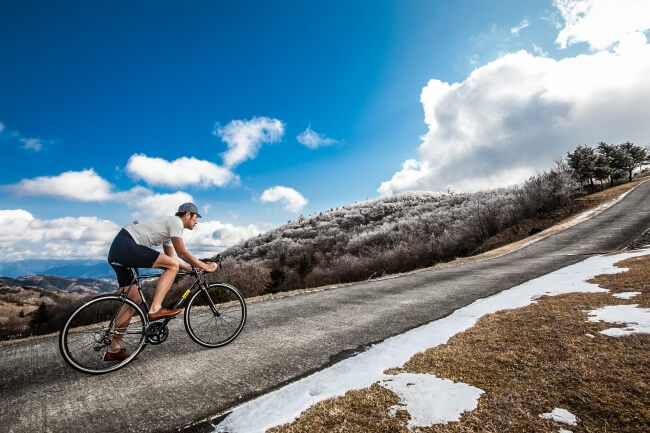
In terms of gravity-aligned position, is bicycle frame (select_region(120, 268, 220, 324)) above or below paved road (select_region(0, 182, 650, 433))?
above

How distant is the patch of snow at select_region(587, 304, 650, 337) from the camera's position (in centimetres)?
389

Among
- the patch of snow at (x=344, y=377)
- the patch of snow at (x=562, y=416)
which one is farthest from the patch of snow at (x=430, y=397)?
the patch of snow at (x=562, y=416)

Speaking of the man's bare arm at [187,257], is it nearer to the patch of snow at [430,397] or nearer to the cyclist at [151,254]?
the cyclist at [151,254]

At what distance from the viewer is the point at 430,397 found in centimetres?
275

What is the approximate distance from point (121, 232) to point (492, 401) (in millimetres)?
4765

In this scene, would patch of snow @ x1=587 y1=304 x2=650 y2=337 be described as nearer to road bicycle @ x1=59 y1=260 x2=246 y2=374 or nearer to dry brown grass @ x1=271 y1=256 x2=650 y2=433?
dry brown grass @ x1=271 y1=256 x2=650 y2=433

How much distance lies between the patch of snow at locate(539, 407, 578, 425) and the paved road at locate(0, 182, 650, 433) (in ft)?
7.64

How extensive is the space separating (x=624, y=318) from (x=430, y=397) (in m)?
3.73

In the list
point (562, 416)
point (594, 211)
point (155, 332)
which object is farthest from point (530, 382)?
point (594, 211)

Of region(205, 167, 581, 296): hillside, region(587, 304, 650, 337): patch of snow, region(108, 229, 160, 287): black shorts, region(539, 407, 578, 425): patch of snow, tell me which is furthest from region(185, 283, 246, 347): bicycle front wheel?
region(205, 167, 581, 296): hillside

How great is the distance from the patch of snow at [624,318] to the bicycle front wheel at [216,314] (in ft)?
17.0

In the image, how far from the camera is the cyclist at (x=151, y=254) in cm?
423

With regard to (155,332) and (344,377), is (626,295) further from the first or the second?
(155,332)

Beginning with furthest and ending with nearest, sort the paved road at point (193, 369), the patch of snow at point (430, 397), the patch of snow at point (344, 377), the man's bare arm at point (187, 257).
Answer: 1. the man's bare arm at point (187, 257)
2. the paved road at point (193, 369)
3. the patch of snow at point (344, 377)
4. the patch of snow at point (430, 397)
